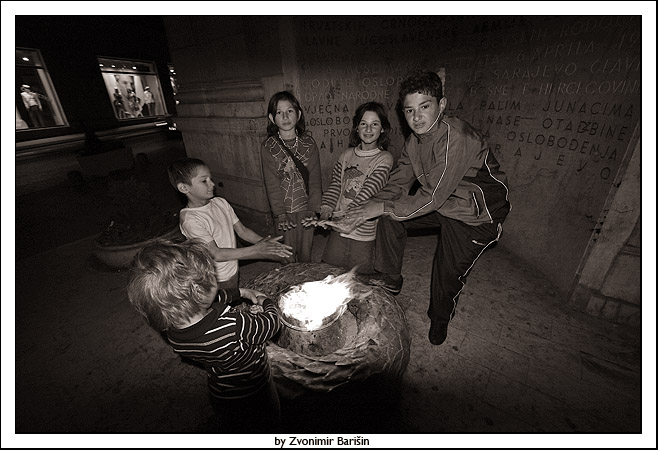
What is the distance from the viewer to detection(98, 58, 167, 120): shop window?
1462cm

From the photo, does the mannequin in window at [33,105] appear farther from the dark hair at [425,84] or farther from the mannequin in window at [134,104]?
the dark hair at [425,84]

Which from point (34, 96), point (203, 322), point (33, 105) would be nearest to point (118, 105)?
point (34, 96)

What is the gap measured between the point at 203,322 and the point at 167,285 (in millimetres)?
249

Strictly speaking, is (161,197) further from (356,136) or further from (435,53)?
(435,53)

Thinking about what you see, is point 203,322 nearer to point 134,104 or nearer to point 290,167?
point 290,167

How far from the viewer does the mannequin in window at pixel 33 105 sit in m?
11.5

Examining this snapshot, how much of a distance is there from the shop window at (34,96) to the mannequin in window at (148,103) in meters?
4.63

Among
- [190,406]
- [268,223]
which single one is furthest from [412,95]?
[268,223]

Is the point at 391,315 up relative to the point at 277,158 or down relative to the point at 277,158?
down

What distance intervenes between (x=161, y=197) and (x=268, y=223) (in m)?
3.42

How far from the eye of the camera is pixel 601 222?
8.45 ft

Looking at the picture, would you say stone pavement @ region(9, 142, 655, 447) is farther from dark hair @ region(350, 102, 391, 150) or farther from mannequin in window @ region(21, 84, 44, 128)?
mannequin in window @ region(21, 84, 44, 128)

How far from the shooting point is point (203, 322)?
1.38 m

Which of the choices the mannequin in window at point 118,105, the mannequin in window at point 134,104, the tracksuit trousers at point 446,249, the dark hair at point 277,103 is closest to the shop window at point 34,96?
the mannequin in window at point 118,105
